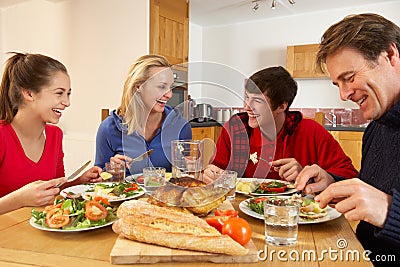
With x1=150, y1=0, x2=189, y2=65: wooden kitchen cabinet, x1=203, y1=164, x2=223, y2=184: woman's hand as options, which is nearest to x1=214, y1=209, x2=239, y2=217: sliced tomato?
x1=203, y1=164, x2=223, y2=184: woman's hand

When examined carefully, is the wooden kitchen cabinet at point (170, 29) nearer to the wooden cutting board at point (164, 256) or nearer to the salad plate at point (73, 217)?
the salad plate at point (73, 217)

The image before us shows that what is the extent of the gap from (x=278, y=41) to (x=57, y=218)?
4.42 metres

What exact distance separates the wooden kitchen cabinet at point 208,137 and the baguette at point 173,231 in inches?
13.3

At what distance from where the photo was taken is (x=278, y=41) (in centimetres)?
480

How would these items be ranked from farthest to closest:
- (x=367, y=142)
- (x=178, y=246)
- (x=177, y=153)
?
(x=367, y=142), (x=177, y=153), (x=178, y=246)

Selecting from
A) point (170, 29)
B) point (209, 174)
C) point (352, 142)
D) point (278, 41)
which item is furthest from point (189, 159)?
point (278, 41)

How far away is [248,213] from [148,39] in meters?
2.48

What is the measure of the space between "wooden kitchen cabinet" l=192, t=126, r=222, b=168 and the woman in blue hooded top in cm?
5

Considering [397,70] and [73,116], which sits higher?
[397,70]

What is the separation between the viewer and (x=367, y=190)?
80cm

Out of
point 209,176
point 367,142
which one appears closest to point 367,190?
point 209,176

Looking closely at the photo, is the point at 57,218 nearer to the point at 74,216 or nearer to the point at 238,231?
the point at 74,216

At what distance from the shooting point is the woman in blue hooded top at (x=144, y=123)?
123 cm

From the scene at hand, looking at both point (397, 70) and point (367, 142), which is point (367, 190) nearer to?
point (397, 70)
